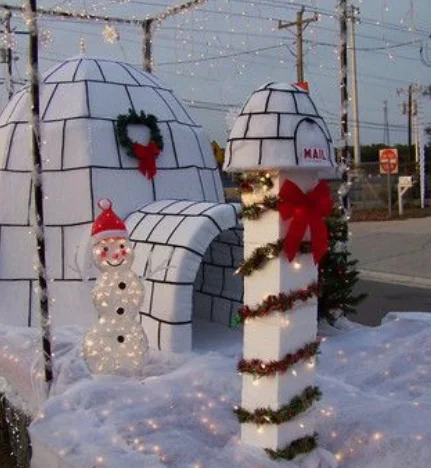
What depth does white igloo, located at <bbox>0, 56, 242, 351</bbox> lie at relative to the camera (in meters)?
5.89

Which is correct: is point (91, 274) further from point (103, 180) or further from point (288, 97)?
point (288, 97)

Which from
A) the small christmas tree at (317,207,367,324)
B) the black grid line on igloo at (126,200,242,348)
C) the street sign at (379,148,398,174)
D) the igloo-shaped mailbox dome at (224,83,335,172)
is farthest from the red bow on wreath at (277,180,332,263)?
the street sign at (379,148,398,174)

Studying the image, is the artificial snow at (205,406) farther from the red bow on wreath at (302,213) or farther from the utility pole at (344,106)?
the utility pole at (344,106)

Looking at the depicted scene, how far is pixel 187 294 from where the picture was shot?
5.75 metres

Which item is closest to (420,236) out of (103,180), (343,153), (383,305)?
(383,305)

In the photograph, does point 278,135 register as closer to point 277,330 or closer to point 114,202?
point 277,330

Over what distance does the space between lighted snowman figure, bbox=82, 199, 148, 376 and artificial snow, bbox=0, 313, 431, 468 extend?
18cm

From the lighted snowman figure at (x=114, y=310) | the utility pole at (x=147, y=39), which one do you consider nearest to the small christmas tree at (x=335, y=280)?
the lighted snowman figure at (x=114, y=310)

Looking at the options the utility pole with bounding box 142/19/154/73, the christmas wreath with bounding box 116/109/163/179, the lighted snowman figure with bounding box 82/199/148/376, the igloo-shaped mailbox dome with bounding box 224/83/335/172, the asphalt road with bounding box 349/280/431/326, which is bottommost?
the asphalt road with bounding box 349/280/431/326

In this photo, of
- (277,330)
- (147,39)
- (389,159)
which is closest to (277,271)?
(277,330)

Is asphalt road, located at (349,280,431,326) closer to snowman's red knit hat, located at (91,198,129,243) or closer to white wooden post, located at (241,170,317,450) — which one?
snowman's red knit hat, located at (91,198,129,243)

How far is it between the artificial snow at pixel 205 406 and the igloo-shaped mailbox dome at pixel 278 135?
1.59 metres

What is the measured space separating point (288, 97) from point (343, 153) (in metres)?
3.85

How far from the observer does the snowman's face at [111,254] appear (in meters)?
5.24
